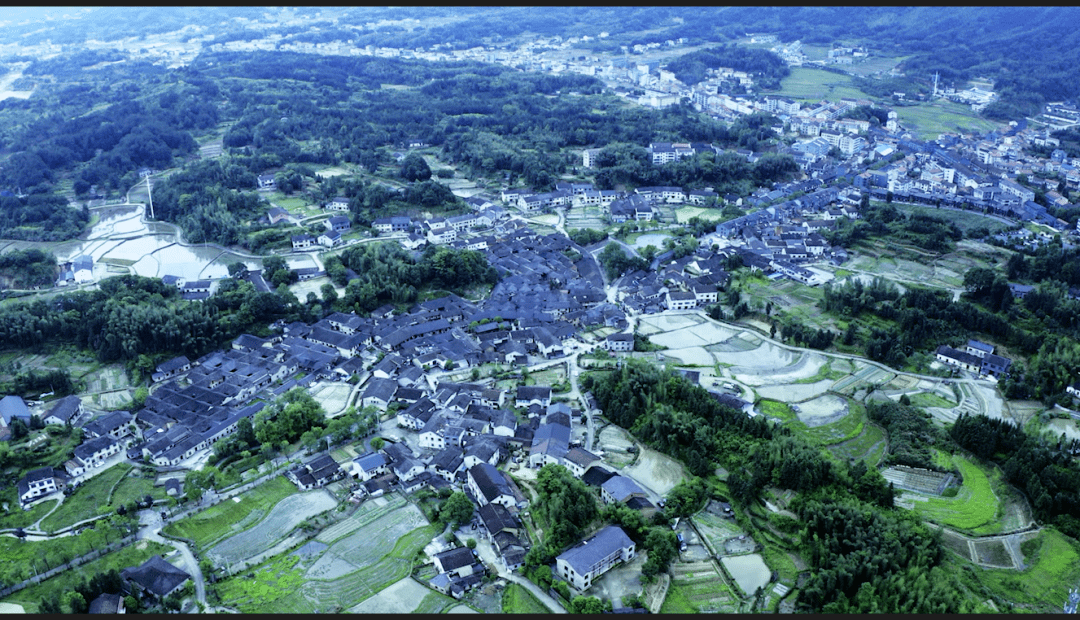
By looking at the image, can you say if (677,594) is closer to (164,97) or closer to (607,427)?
(607,427)

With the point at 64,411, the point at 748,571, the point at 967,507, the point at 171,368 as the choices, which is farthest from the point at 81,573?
the point at 967,507

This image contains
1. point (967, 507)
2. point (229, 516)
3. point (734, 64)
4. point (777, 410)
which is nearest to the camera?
point (229, 516)

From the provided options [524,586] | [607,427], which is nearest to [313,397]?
[607,427]

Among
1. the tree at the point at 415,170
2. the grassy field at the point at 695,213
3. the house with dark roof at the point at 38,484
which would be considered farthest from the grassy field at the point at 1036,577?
the tree at the point at 415,170

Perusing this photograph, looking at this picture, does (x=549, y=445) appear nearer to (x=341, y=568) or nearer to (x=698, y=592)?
(x=698, y=592)

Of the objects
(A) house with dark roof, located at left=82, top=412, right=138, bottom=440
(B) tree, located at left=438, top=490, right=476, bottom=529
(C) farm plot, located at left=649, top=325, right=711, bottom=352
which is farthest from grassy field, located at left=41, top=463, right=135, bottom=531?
(C) farm plot, located at left=649, top=325, right=711, bottom=352

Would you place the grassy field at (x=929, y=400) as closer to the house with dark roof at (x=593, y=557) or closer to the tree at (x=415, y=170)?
the house with dark roof at (x=593, y=557)
